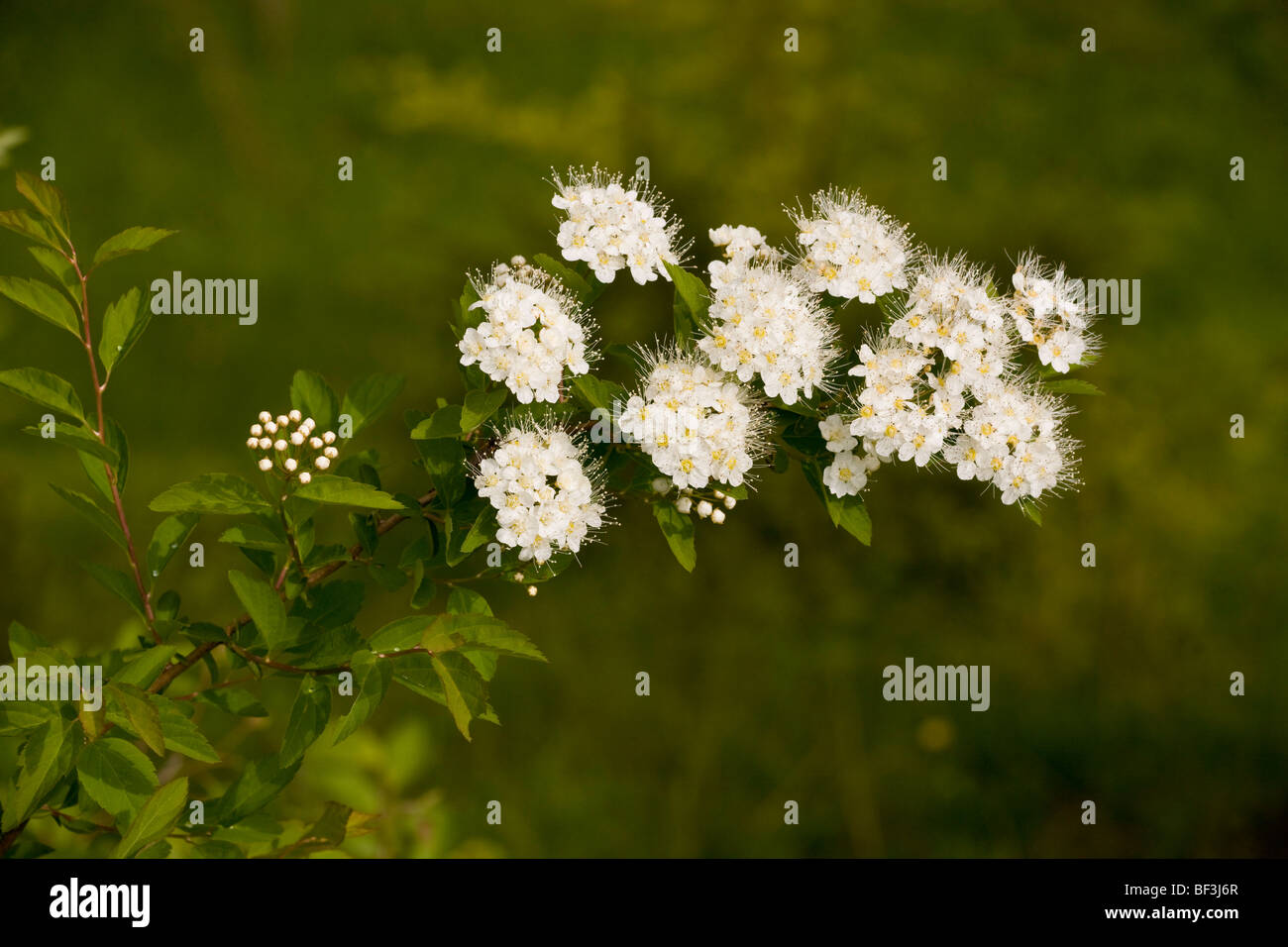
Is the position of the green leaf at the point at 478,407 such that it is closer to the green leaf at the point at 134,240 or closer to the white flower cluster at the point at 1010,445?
the green leaf at the point at 134,240

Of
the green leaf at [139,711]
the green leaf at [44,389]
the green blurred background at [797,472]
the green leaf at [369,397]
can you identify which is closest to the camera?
the green leaf at [139,711]

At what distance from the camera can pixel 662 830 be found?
2.39 m

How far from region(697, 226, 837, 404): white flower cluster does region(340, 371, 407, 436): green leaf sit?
320 millimetres

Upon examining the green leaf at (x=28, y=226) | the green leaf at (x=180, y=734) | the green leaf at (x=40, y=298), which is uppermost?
the green leaf at (x=28, y=226)

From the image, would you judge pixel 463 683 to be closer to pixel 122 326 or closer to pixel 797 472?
pixel 122 326

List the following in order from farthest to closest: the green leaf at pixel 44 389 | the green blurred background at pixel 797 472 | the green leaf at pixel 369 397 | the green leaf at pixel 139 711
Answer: the green blurred background at pixel 797 472 → the green leaf at pixel 369 397 → the green leaf at pixel 44 389 → the green leaf at pixel 139 711

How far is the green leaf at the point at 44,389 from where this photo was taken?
37.8 inches

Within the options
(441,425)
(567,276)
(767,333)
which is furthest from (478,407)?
(767,333)

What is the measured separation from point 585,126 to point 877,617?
4.31ft

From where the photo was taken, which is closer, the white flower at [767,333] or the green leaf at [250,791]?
the white flower at [767,333]

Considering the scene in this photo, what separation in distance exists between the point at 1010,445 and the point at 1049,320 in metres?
0.16

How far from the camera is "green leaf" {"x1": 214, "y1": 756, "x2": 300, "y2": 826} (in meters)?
1.06

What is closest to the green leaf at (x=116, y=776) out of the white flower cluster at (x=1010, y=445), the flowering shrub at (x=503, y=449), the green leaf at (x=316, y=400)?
the flowering shrub at (x=503, y=449)

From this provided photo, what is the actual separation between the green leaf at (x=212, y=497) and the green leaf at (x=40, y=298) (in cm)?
23
